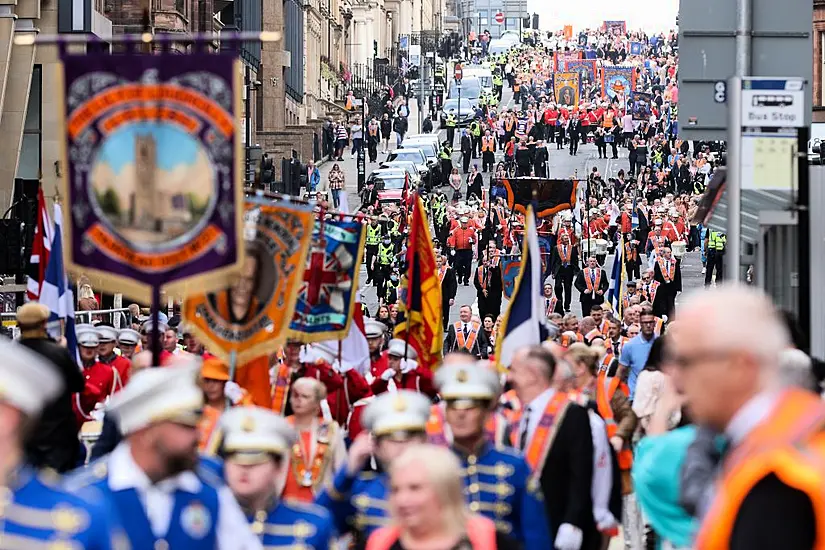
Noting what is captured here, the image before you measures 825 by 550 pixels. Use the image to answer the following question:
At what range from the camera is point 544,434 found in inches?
361

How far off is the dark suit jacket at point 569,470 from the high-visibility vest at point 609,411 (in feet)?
7.27

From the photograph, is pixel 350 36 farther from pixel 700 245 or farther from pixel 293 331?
pixel 293 331

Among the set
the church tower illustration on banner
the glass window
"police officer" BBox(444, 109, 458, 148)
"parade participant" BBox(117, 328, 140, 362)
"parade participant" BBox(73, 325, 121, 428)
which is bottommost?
"parade participant" BBox(73, 325, 121, 428)

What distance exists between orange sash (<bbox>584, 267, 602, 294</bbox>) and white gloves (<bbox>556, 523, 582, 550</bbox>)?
26.2m

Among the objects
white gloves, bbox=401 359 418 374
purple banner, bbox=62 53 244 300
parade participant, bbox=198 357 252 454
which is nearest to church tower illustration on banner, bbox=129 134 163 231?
purple banner, bbox=62 53 244 300

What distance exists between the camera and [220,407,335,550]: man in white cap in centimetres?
636

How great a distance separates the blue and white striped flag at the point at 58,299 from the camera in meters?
14.8

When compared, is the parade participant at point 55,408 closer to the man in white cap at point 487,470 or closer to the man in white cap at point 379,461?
the man in white cap at point 379,461

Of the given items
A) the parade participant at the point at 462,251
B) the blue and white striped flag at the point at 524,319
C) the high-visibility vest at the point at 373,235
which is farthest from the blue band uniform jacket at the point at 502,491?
the parade participant at the point at 462,251

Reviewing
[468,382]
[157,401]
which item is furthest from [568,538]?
[157,401]

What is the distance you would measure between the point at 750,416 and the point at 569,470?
5.35 metres

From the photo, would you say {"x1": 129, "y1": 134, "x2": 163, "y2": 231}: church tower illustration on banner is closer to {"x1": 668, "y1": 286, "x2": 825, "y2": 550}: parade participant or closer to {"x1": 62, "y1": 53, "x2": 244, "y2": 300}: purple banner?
{"x1": 62, "y1": 53, "x2": 244, "y2": 300}: purple banner

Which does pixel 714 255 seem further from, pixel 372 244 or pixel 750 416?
pixel 750 416

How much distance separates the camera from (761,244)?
13.4 metres
